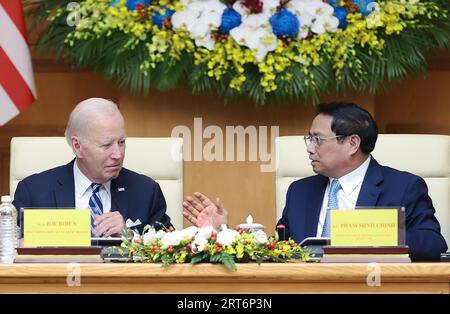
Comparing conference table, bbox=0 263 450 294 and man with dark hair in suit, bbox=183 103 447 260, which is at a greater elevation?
man with dark hair in suit, bbox=183 103 447 260

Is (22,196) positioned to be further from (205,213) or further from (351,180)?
(351,180)

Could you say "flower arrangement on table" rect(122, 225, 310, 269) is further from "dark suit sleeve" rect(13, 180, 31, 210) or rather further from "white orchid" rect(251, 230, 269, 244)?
"dark suit sleeve" rect(13, 180, 31, 210)

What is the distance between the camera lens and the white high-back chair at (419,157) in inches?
138

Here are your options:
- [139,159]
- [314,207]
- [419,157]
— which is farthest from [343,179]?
[139,159]

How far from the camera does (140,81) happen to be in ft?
13.6

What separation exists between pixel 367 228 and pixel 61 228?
0.74 meters

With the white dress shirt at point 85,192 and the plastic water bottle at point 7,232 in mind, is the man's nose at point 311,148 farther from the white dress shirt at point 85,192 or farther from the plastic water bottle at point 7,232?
the plastic water bottle at point 7,232

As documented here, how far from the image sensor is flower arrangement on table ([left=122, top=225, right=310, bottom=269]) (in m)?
2.44

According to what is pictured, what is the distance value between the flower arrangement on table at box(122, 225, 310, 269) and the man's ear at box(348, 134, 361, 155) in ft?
2.62

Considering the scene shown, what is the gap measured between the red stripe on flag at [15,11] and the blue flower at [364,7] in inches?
53.7

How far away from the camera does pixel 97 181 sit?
11.2 feet

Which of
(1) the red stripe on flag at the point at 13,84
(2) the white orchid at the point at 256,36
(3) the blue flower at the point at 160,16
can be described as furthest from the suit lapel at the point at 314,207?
(1) the red stripe on flag at the point at 13,84

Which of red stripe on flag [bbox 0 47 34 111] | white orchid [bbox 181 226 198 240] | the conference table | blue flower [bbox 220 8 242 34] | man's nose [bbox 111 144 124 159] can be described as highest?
blue flower [bbox 220 8 242 34]

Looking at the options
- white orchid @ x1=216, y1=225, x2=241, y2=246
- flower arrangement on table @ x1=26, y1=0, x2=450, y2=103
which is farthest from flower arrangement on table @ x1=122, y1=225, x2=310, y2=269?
flower arrangement on table @ x1=26, y1=0, x2=450, y2=103
